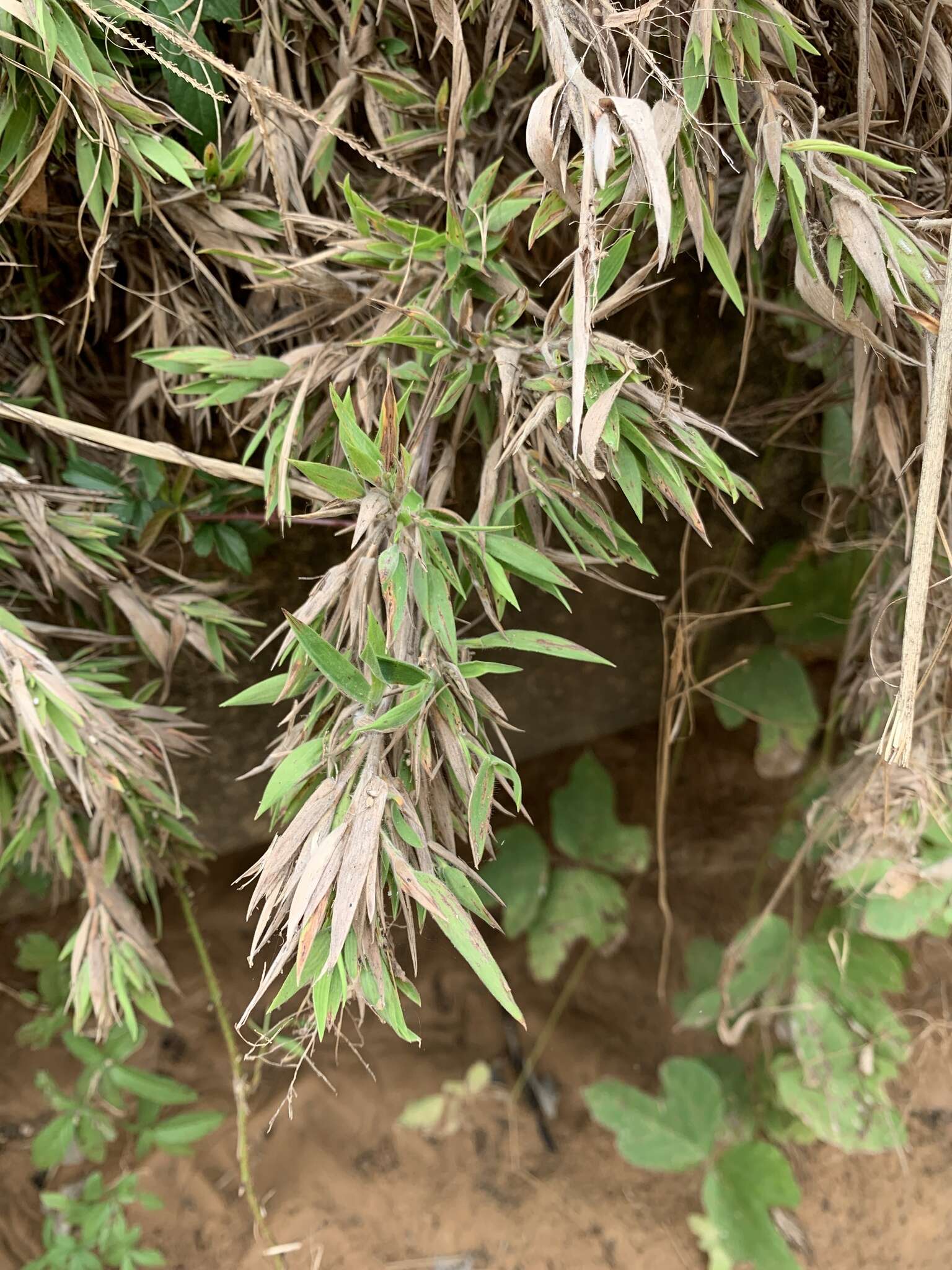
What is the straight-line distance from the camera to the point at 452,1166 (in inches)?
53.8

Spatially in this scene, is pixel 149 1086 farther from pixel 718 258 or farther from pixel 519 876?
pixel 718 258

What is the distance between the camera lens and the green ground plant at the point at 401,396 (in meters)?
0.57

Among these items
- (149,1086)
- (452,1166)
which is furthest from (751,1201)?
(149,1086)

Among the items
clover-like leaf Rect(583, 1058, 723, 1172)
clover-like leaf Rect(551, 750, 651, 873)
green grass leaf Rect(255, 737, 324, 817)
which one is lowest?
clover-like leaf Rect(583, 1058, 723, 1172)

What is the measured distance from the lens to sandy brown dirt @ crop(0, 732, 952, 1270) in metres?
1.25

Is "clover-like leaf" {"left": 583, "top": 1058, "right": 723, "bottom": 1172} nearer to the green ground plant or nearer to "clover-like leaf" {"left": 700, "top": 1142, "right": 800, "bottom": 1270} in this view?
"clover-like leaf" {"left": 700, "top": 1142, "right": 800, "bottom": 1270}

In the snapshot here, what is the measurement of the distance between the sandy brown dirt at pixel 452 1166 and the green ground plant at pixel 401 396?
5.2 inches

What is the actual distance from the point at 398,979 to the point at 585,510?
358 millimetres

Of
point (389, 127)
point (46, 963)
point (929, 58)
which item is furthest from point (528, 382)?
point (46, 963)

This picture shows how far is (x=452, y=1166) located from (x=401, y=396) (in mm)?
1216

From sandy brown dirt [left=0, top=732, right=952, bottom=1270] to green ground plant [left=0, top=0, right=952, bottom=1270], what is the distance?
132 mm

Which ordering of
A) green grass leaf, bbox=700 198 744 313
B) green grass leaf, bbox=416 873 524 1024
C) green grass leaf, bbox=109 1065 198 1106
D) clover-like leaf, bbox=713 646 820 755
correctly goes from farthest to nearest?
clover-like leaf, bbox=713 646 820 755 < green grass leaf, bbox=109 1065 198 1106 < green grass leaf, bbox=700 198 744 313 < green grass leaf, bbox=416 873 524 1024

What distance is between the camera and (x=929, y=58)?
0.72 meters

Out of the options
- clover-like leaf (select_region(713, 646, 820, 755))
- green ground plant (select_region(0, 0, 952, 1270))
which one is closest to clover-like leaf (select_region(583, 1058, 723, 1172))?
green ground plant (select_region(0, 0, 952, 1270))
